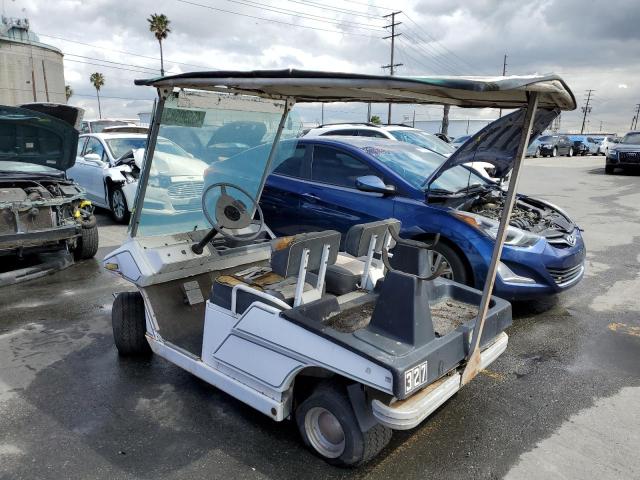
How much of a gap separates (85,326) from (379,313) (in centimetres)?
313

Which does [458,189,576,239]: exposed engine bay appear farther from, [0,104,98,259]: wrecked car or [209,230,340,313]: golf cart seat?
[0,104,98,259]: wrecked car

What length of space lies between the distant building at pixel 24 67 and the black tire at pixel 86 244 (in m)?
48.3

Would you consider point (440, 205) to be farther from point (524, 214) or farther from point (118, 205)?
point (118, 205)

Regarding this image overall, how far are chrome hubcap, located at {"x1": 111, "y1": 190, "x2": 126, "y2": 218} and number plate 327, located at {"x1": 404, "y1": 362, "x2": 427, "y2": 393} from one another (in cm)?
767

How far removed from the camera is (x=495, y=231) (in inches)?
170

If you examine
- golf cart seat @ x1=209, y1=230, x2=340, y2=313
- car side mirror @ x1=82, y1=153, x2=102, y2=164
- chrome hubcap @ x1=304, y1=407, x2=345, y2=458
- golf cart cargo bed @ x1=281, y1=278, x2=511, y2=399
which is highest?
car side mirror @ x1=82, y1=153, x2=102, y2=164

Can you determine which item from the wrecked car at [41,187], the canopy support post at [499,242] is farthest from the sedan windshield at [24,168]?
the canopy support post at [499,242]

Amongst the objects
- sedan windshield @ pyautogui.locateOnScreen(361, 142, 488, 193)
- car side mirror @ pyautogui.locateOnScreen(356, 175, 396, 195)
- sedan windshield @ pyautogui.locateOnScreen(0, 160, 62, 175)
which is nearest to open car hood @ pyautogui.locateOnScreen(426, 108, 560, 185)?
sedan windshield @ pyautogui.locateOnScreen(361, 142, 488, 193)

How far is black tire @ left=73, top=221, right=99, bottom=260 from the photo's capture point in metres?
6.41

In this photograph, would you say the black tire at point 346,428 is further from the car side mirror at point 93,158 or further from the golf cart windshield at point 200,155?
the car side mirror at point 93,158

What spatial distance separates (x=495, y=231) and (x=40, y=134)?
529 centimetres

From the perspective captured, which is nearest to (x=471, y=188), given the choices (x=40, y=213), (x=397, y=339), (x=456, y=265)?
(x=456, y=265)

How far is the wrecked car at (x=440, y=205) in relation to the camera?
14.0 ft

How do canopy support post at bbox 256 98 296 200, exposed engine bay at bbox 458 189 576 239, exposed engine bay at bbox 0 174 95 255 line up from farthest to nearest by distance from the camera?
exposed engine bay at bbox 0 174 95 255 → exposed engine bay at bbox 458 189 576 239 → canopy support post at bbox 256 98 296 200
